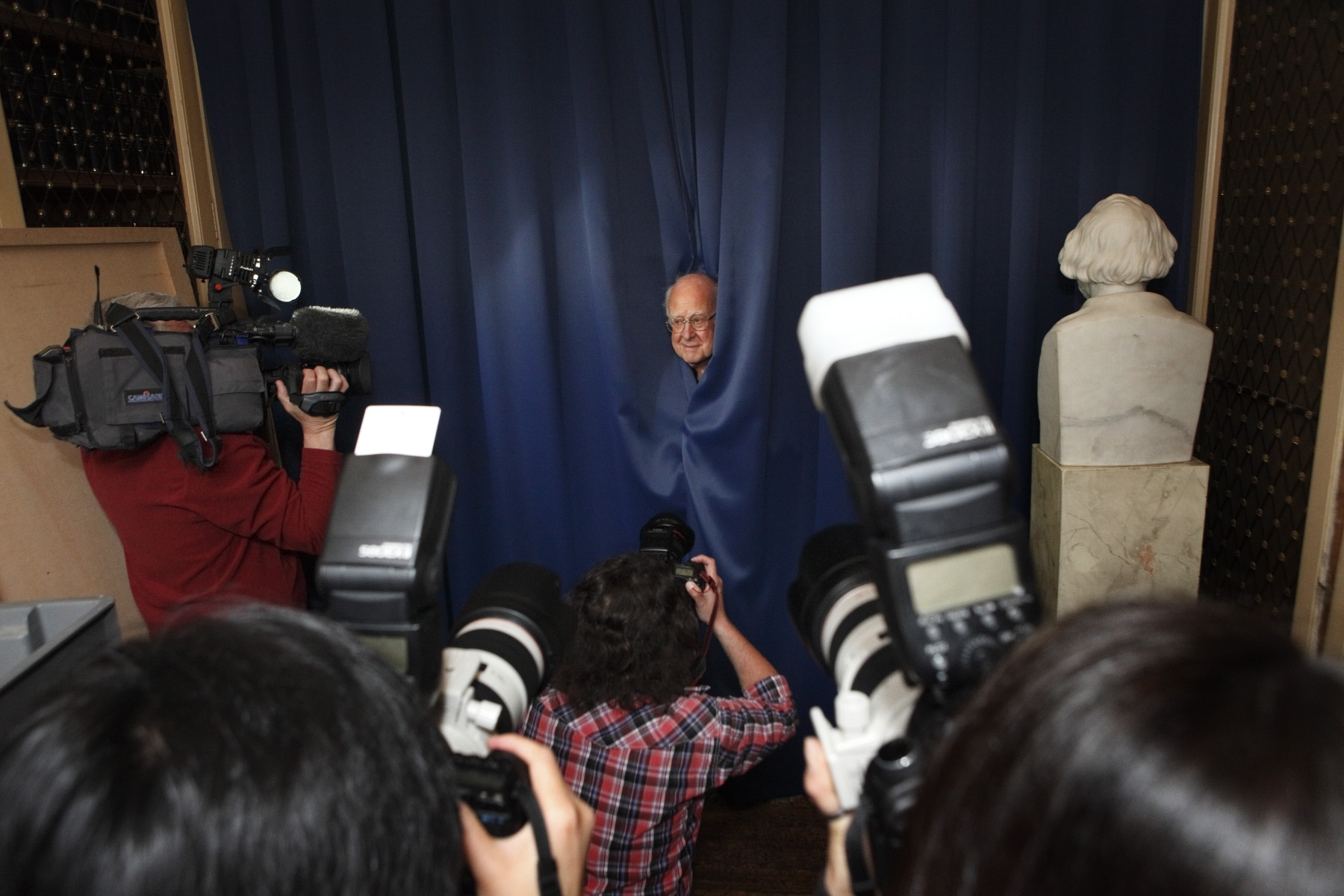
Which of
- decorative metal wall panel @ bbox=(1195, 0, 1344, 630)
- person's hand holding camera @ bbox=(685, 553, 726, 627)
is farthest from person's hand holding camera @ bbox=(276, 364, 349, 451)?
decorative metal wall panel @ bbox=(1195, 0, 1344, 630)

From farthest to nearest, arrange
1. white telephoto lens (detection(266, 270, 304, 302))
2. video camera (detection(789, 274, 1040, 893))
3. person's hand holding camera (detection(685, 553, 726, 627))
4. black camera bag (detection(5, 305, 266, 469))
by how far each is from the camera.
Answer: white telephoto lens (detection(266, 270, 304, 302)) < person's hand holding camera (detection(685, 553, 726, 627)) < black camera bag (detection(5, 305, 266, 469)) < video camera (detection(789, 274, 1040, 893))

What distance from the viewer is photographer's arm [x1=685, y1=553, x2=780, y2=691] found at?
158cm

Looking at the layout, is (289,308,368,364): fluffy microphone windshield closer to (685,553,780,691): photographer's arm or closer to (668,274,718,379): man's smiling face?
(668,274,718,379): man's smiling face

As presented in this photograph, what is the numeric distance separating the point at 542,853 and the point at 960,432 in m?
0.44

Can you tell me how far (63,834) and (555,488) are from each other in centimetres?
165

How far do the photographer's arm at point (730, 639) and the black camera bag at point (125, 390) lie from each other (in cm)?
94

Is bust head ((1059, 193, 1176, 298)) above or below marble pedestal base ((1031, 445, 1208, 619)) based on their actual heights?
above

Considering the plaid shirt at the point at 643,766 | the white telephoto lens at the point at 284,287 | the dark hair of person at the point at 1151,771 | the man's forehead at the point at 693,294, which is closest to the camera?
the dark hair of person at the point at 1151,771

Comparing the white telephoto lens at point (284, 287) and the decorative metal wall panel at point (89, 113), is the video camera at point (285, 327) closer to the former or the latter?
the white telephoto lens at point (284, 287)

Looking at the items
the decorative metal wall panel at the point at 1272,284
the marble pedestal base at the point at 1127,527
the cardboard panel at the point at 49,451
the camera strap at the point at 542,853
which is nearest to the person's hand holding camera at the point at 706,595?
the marble pedestal base at the point at 1127,527

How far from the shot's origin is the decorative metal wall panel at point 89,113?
1.71 m

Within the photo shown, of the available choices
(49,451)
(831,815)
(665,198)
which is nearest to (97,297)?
(49,451)

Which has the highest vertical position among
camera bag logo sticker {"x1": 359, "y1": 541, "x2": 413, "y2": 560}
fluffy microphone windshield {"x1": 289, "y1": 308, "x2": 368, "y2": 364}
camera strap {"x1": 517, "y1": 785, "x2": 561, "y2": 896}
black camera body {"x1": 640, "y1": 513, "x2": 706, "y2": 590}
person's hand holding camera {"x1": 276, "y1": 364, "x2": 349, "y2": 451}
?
fluffy microphone windshield {"x1": 289, "y1": 308, "x2": 368, "y2": 364}

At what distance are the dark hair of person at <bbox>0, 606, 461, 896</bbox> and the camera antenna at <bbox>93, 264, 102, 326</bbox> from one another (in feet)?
4.41
